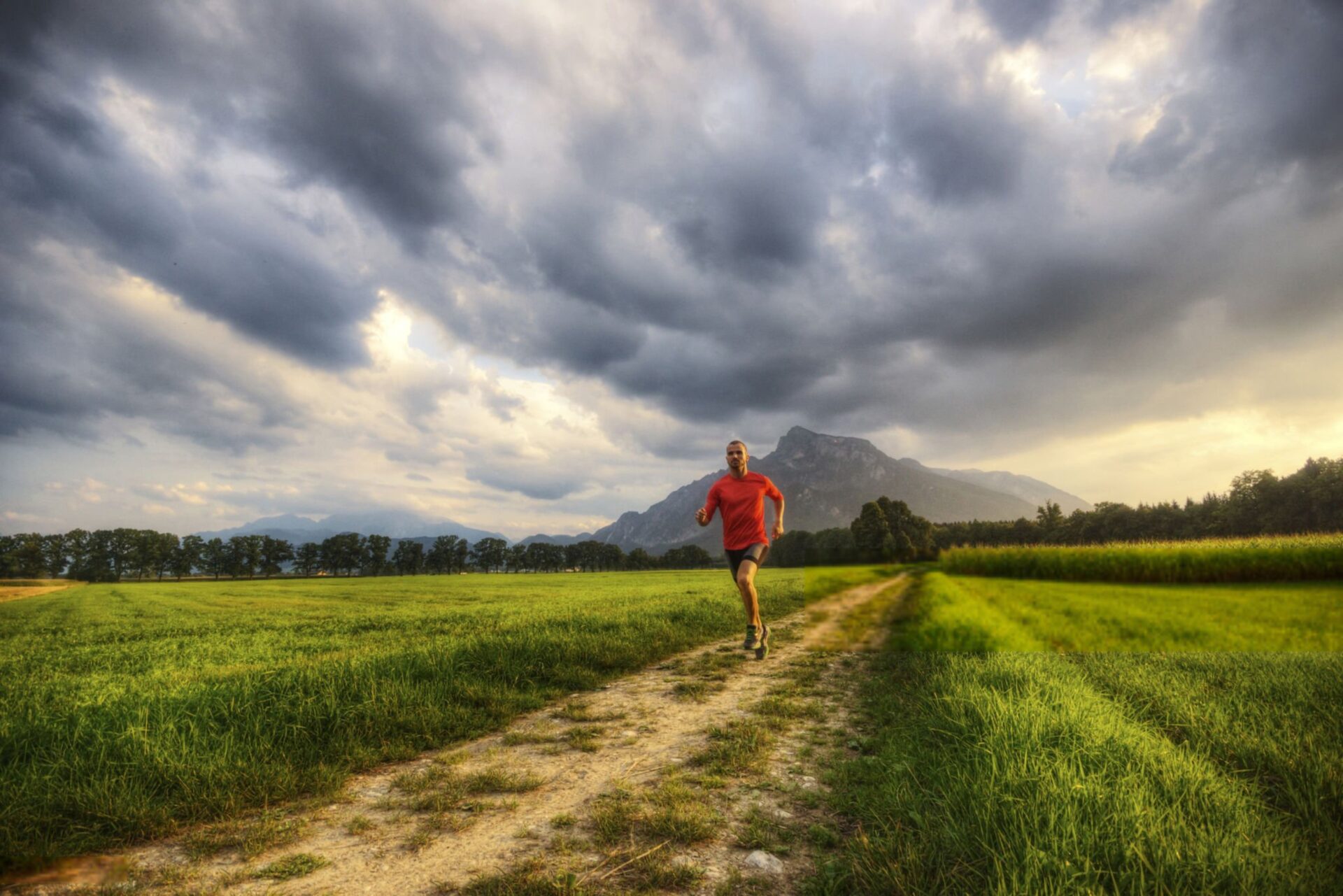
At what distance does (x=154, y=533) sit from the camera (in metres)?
114

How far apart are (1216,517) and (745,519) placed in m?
5.91

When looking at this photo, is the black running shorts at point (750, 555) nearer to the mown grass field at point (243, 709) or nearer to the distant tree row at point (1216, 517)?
the mown grass field at point (243, 709)

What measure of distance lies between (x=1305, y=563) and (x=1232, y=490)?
1.79 metres

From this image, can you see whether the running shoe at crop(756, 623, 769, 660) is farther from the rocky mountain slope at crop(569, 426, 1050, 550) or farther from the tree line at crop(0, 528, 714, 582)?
the tree line at crop(0, 528, 714, 582)

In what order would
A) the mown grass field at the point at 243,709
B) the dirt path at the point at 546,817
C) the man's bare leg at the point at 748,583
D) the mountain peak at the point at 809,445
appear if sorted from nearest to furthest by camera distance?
the dirt path at the point at 546,817
the mown grass field at the point at 243,709
the man's bare leg at the point at 748,583
the mountain peak at the point at 809,445

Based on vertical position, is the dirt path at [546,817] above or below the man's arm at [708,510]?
below

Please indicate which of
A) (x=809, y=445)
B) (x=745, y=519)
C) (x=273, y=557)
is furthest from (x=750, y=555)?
(x=273, y=557)

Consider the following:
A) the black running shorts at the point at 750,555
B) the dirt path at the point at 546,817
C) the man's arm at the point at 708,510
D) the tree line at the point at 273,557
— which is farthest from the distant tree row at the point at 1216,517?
the tree line at the point at 273,557

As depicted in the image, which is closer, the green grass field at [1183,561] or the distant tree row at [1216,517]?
the green grass field at [1183,561]

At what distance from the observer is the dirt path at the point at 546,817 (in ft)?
9.87

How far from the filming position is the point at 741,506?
920cm

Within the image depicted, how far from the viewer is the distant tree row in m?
5.25

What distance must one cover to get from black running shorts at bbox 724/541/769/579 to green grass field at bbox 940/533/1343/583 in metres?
3.30

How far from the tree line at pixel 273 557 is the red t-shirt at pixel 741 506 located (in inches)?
2776
